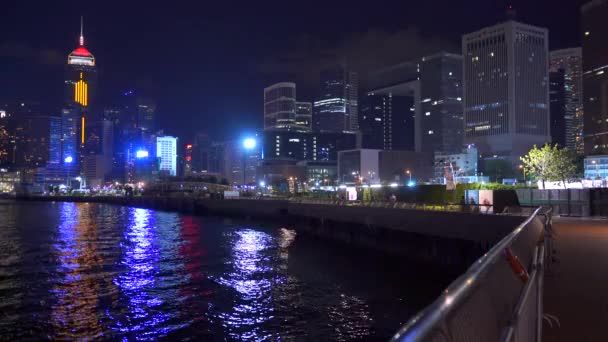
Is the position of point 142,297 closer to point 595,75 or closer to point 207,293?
point 207,293

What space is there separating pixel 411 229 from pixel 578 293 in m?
26.3

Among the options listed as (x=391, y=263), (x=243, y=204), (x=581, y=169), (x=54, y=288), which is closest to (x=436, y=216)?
(x=391, y=263)

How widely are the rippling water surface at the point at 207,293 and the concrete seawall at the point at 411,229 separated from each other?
1924mm

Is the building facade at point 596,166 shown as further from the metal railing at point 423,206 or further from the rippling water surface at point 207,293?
the rippling water surface at point 207,293

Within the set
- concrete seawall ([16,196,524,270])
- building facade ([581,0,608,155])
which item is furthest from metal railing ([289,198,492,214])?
building facade ([581,0,608,155])

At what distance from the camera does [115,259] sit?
121 feet

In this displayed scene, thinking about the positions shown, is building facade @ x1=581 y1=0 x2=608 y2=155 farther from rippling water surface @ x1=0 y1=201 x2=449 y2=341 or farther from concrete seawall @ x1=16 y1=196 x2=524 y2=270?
rippling water surface @ x1=0 y1=201 x2=449 y2=341

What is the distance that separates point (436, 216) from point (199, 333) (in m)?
21.2

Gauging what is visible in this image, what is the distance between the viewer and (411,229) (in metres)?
37.8

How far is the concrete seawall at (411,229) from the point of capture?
2923cm

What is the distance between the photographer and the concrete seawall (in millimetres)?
29234

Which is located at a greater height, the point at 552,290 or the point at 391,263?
the point at 552,290

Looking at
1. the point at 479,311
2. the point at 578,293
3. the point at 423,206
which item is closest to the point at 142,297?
the point at 578,293

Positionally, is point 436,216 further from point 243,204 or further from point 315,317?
point 243,204
